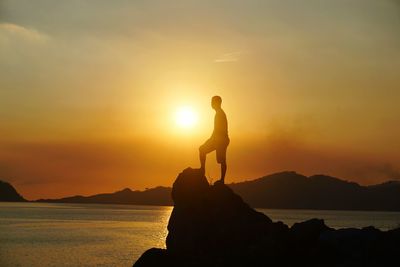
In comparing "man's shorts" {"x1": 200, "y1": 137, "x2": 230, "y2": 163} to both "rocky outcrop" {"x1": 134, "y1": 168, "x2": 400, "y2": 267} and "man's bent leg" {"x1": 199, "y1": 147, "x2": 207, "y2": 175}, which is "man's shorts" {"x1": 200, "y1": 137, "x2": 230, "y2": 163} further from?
"rocky outcrop" {"x1": 134, "y1": 168, "x2": 400, "y2": 267}

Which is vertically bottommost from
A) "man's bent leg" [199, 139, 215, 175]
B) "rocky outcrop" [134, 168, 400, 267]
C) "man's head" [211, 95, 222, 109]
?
"rocky outcrop" [134, 168, 400, 267]

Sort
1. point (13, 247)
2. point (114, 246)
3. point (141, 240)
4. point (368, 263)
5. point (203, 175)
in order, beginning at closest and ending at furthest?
point (368, 263), point (203, 175), point (13, 247), point (114, 246), point (141, 240)

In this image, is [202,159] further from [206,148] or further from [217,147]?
[217,147]

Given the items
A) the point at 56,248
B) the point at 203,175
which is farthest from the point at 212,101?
the point at 56,248

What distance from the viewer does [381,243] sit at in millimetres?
25938

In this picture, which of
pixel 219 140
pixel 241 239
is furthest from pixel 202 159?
pixel 241 239

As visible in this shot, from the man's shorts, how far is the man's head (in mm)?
1455

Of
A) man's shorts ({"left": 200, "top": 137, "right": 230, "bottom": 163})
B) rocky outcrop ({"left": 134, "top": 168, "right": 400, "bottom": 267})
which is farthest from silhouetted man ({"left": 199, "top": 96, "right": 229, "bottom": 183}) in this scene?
rocky outcrop ({"left": 134, "top": 168, "right": 400, "bottom": 267})

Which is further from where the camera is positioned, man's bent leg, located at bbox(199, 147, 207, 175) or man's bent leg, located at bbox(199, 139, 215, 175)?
man's bent leg, located at bbox(199, 147, 207, 175)

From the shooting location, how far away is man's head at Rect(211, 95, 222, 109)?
27.5m

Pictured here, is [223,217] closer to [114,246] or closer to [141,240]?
[114,246]

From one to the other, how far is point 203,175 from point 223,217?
89.9 inches

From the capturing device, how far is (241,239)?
26.6 metres

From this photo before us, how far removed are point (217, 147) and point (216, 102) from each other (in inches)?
80.5
